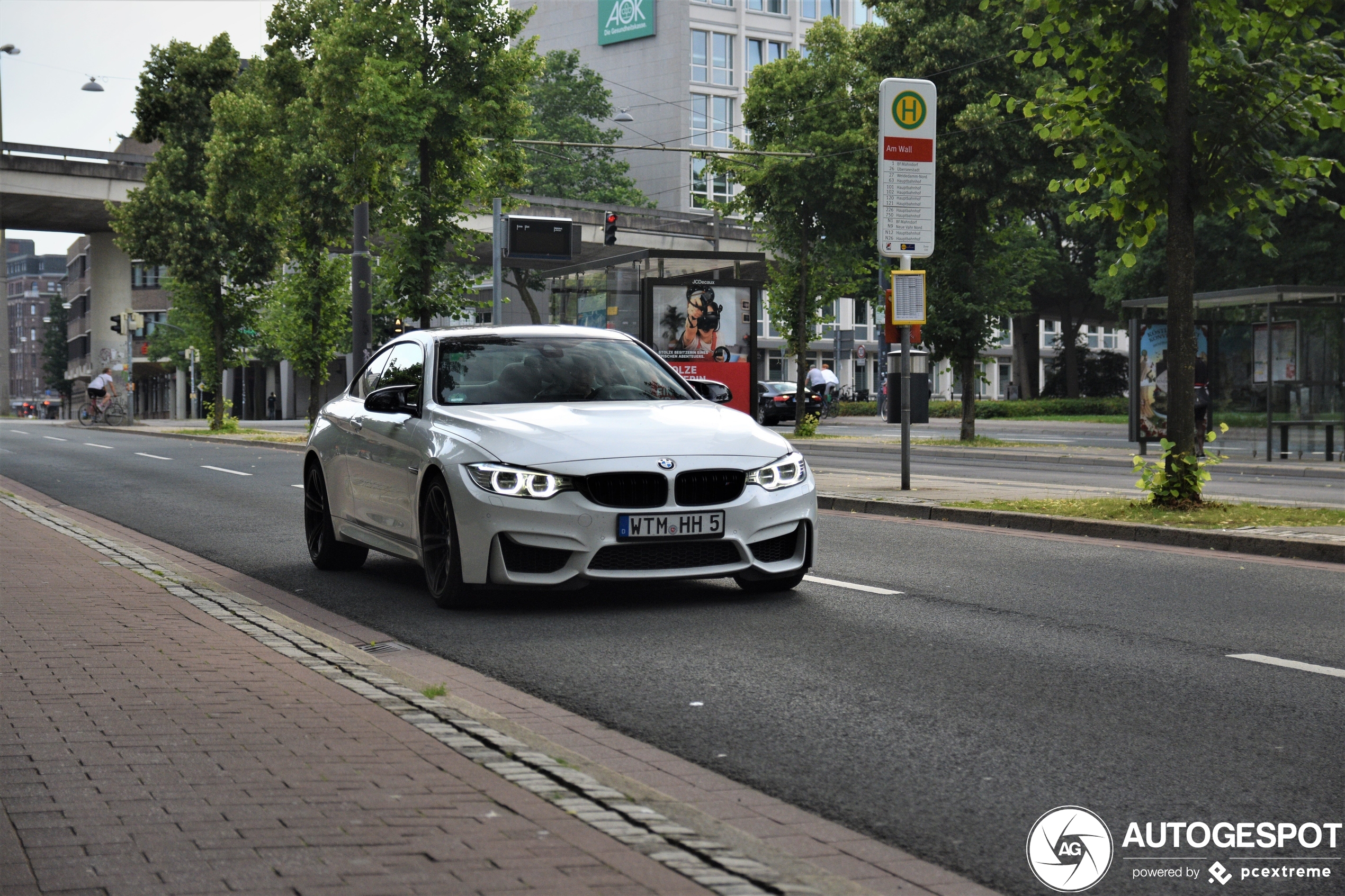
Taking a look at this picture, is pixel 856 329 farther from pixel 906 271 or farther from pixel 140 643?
pixel 140 643

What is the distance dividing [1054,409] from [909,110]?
39290 mm

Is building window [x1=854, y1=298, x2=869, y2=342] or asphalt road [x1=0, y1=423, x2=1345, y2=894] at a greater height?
building window [x1=854, y1=298, x2=869, y2=342]

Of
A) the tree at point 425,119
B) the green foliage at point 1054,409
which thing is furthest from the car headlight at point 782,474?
the green foliage at point 1054,409

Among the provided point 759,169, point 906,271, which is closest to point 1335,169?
point 759,169

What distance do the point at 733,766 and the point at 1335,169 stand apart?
31.1m

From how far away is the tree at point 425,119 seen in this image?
2986cm

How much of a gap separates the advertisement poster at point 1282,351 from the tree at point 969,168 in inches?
255

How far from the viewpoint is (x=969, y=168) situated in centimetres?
3161

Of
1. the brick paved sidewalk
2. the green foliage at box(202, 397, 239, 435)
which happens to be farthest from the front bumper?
the green foliage at box(202, 397, 239, 435)

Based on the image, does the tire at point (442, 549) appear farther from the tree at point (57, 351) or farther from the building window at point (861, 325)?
the tree at point (57, 351)

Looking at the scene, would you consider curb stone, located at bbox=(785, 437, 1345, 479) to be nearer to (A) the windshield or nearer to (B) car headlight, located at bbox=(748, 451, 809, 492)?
(A) the windshield

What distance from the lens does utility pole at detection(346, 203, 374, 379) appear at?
2880 centimetres

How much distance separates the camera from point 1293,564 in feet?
35.9

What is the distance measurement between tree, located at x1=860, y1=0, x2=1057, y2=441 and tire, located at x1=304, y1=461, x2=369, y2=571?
Result: 22371 mm
